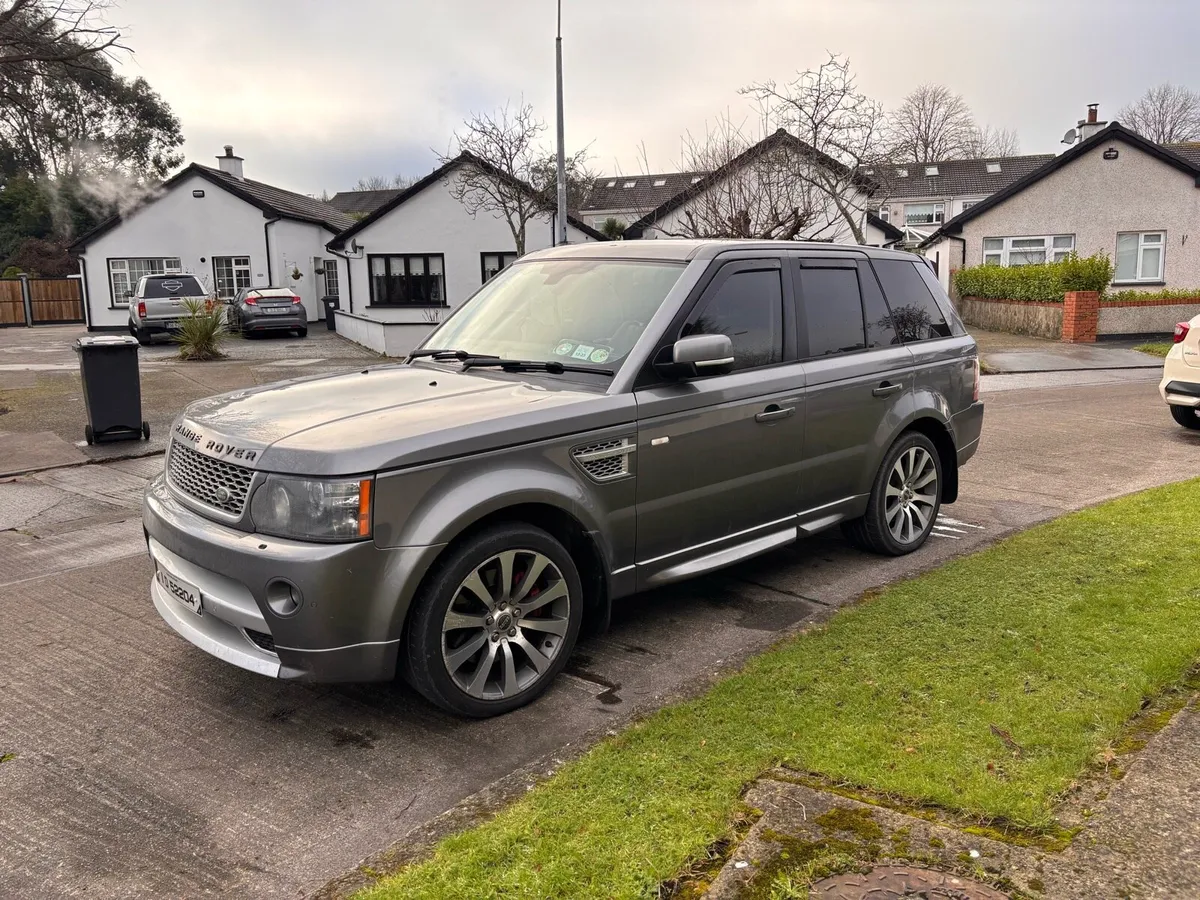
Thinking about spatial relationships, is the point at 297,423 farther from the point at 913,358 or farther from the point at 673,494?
the point at 913,358

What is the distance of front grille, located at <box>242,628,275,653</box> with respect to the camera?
11.6 ft

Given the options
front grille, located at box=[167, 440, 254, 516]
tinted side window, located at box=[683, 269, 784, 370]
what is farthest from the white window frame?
front grille, located at box=[167, 440, 254, 516]

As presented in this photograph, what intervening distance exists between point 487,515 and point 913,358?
3320 mm

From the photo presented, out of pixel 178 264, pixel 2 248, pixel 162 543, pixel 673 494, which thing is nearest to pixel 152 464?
pixel 162 543

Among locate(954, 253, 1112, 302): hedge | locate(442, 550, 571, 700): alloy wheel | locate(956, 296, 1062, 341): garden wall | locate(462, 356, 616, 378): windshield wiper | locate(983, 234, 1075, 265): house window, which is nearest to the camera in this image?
locate(442, 550, 571, 700): alloy wheel

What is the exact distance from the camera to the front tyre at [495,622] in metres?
3.63

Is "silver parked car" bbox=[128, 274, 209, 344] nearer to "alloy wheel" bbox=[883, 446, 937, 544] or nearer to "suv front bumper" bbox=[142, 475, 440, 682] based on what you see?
"alloy wheel" bbox=[883, 446, 937, 544]

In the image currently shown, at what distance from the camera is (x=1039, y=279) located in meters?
25.5

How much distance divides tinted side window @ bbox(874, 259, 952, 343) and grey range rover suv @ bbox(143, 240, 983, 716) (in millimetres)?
27

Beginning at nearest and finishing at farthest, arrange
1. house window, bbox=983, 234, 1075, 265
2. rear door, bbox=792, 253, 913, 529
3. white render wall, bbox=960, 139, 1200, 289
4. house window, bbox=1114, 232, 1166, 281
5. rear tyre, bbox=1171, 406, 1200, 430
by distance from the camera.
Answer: rear door, bbox=792, 253, 913, 529, rear tyre, bbox=1171, 406, 1200, 430, white render wall, bbox=960, 139, 1200, 289, house window, bbox=1114, 232, 1166, 281, house window, bbox=983, 234, 1075, 265

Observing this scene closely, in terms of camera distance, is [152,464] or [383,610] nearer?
[383,610]

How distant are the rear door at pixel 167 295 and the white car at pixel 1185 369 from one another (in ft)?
75.0

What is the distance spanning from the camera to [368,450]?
345cm

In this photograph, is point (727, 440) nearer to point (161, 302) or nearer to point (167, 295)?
point (161, 302)
